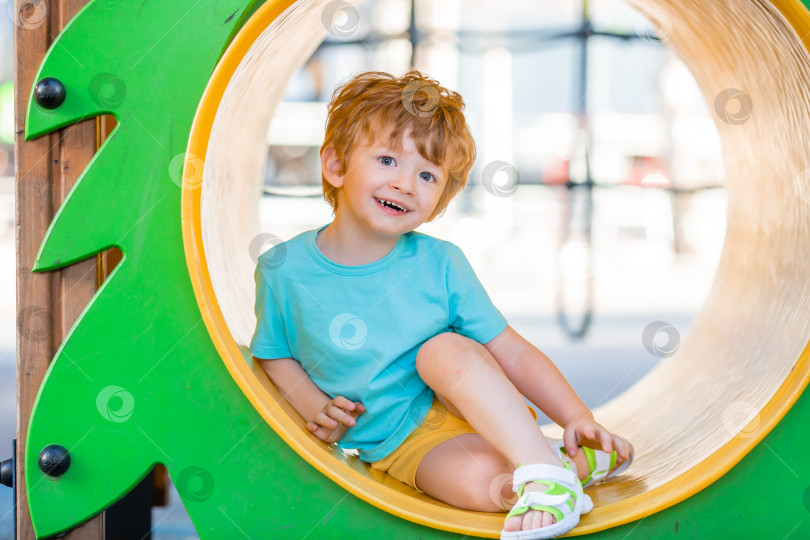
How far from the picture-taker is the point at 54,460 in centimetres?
100

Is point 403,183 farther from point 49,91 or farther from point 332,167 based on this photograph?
point 49,91

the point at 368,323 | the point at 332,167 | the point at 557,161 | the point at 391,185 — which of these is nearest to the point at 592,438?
the point at 368,323

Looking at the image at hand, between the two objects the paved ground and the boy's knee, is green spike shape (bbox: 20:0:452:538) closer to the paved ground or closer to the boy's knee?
the boy's knee

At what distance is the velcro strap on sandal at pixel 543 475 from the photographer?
968 millimetres

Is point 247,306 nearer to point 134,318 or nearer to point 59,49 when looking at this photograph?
point 134,318

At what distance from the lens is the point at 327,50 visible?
14.9 ft

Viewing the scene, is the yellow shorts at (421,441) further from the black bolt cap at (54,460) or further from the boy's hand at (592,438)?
the black bolt cap at (54,460)

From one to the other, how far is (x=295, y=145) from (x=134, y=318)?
170 inches

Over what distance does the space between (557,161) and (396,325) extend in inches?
158

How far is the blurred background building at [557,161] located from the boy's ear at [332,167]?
7.93 ft

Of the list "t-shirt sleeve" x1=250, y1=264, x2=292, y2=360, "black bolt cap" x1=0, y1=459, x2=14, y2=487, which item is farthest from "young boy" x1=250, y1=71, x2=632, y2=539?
"black bolt cap" x1=0, y1=459, x2=14, y2=487

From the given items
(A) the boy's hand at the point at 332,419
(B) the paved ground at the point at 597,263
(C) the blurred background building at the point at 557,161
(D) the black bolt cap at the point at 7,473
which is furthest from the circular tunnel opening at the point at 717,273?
(B) the paved ground at the point at 597,263

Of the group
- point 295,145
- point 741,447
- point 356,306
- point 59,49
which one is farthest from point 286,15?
point 295,145

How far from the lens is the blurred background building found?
4.29 metres
